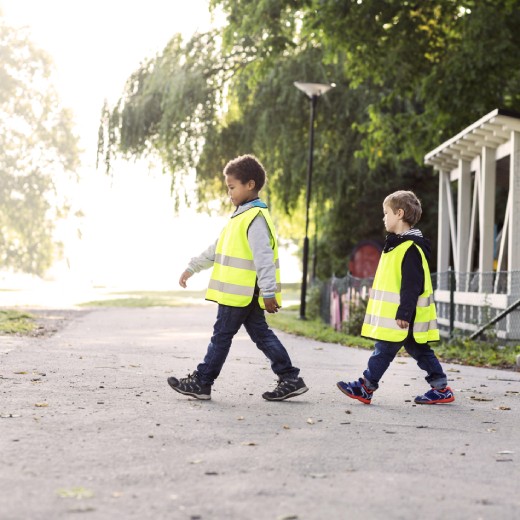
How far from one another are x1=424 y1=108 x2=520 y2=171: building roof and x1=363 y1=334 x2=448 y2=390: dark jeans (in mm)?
7447

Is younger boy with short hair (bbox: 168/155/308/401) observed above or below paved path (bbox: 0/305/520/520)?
above

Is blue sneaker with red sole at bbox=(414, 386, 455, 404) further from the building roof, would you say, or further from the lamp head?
the lamp head

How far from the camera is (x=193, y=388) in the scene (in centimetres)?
786

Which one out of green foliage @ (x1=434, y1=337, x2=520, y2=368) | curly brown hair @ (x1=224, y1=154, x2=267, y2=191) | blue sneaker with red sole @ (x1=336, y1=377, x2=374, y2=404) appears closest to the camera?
curly brown hair @ (x1=224, y1=154, x2=267, y2=191)

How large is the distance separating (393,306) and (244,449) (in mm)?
2481

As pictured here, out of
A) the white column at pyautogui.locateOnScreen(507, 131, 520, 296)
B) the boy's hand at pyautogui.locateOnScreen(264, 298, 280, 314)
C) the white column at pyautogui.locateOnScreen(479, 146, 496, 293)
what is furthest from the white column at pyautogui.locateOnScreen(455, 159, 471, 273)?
the boy's hand at pyautogui.locateOnScreen(264, 298, 280, 314)

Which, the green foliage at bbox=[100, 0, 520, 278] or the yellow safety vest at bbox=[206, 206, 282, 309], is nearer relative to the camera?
the yellow safety vest at bbox=[206, 206, 282, 309]

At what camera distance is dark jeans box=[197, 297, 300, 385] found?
7.84 metres

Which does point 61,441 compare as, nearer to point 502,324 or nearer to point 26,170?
point 502,324

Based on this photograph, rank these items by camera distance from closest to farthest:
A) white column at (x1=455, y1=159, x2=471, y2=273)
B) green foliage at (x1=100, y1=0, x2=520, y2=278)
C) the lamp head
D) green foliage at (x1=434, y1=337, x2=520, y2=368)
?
green foliage at (x1=434, y1=337, x2=520, y2=368), white column at (x1=455, y1=159, x2=471, y2=273), green foliage at (x1=100, y1=0, x2=520, y2=278), the lamp head

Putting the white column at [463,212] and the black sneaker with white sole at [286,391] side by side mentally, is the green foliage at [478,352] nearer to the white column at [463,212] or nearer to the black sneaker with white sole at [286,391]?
the white column at [463,212]

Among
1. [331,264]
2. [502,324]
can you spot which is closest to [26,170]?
[331,264]

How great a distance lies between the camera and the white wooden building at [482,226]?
15289 mm

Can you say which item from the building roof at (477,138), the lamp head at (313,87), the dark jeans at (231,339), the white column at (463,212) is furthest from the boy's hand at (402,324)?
the lamp head at (313,87)
